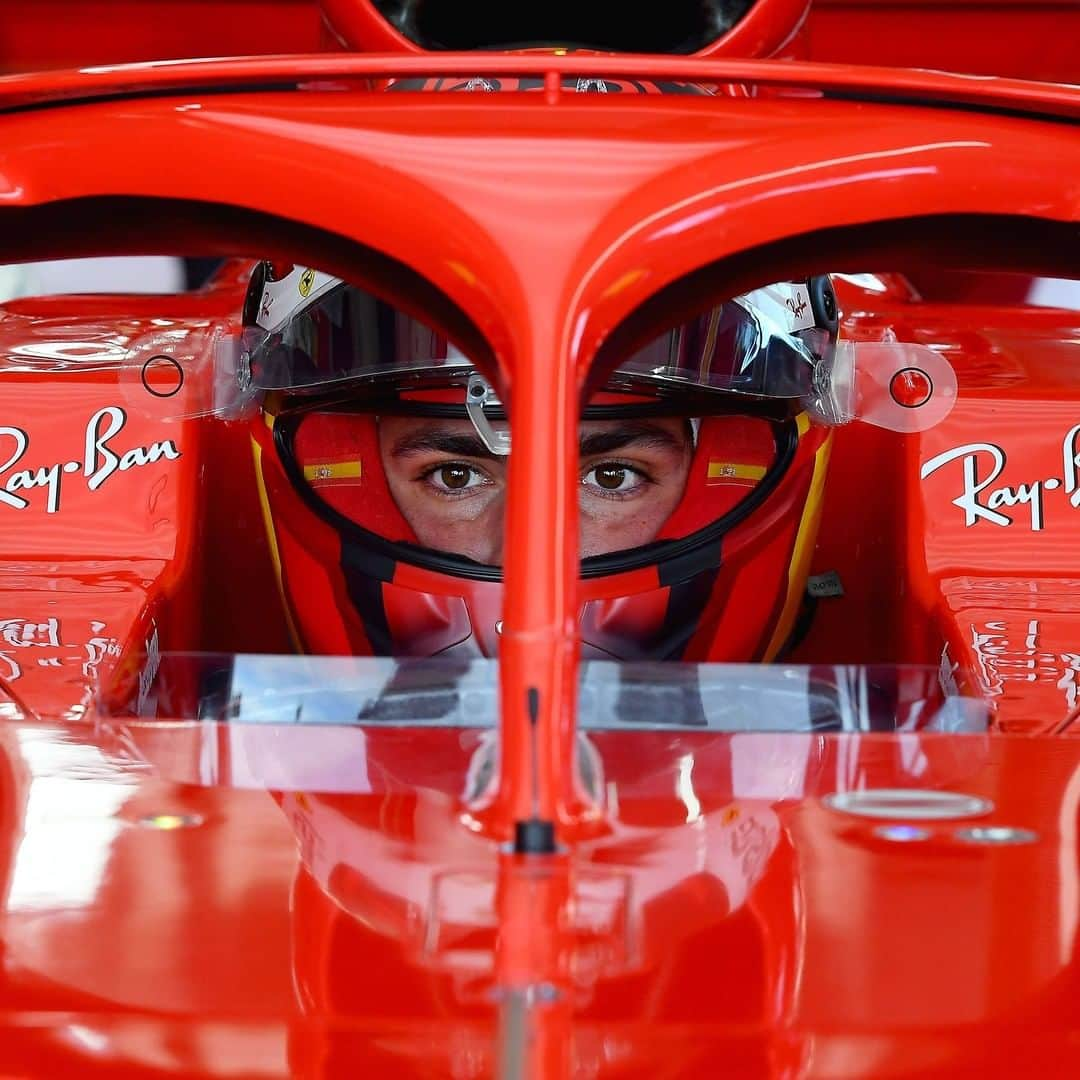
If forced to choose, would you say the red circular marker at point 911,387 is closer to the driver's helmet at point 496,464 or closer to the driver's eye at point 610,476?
the driver's helmet at point 496,464

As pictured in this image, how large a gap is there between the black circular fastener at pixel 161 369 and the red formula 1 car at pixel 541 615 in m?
0.01

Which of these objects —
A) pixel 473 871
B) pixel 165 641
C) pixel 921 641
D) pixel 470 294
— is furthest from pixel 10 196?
pixel 921 641

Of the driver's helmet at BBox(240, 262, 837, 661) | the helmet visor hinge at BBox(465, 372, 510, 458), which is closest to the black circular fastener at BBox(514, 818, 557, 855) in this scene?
Result: the driver's helmet at BBox(240, 262, 837, 661)

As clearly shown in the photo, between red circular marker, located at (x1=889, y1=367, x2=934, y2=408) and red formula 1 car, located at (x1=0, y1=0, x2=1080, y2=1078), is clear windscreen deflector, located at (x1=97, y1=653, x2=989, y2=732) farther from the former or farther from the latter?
red circular marker, located at (x1=889, y1=367, x2=934, y2=408)

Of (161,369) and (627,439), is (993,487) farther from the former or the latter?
(161,369)

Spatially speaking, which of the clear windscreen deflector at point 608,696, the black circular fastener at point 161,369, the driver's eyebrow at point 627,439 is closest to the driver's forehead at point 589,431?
the driver's eyebrow at point 627,439

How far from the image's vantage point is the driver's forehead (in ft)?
4.86

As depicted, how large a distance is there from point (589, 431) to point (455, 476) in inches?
6.2

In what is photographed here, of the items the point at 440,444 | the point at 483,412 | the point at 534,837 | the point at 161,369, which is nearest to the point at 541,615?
the point at 534,837

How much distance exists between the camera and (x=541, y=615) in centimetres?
78

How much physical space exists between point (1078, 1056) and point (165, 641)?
1014mm

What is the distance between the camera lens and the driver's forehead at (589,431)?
4.86 feet

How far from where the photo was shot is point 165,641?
4.79 feet

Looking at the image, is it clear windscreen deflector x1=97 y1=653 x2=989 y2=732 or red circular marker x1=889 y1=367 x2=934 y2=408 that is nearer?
clear windscreen deflector x1=97 y1=653 x2=989 y2=732
